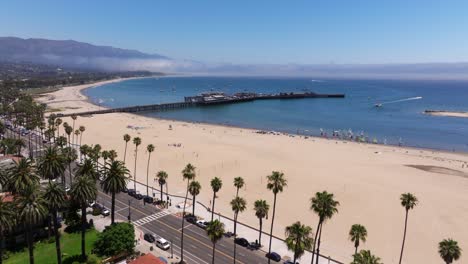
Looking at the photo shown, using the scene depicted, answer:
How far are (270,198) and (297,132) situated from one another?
79.4 meters

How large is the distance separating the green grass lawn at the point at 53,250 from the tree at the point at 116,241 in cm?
320

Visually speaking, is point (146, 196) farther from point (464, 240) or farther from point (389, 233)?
point (464, 240)

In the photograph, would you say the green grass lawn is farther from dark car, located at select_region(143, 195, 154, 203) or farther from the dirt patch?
the dirt patch

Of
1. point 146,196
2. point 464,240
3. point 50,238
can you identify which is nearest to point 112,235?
point 50,238

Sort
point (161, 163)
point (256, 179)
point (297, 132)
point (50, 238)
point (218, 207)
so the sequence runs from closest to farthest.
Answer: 1. point (50, 238)
2. point (218, 207)
3. point (256, 179)
4. point (161, 163)
5. point (297, 132)

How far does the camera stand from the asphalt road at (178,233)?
4047cm

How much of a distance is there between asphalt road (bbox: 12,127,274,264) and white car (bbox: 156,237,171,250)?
0.95m

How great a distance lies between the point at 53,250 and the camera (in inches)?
1633

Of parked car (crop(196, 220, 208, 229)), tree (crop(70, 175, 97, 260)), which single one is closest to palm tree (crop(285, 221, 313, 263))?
parked car (crop(196, 220, 208, 229))

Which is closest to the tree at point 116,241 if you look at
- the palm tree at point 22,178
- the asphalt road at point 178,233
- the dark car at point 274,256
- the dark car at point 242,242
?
the asphalt road at point 178,233

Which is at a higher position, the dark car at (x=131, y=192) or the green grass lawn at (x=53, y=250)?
the dark car at (x=131, y=192)

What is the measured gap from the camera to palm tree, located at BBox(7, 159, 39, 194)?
36463 millimetres

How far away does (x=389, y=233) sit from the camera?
158 feet

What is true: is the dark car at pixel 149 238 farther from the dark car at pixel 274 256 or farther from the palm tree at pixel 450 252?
the palm tree at pixel 450 252
